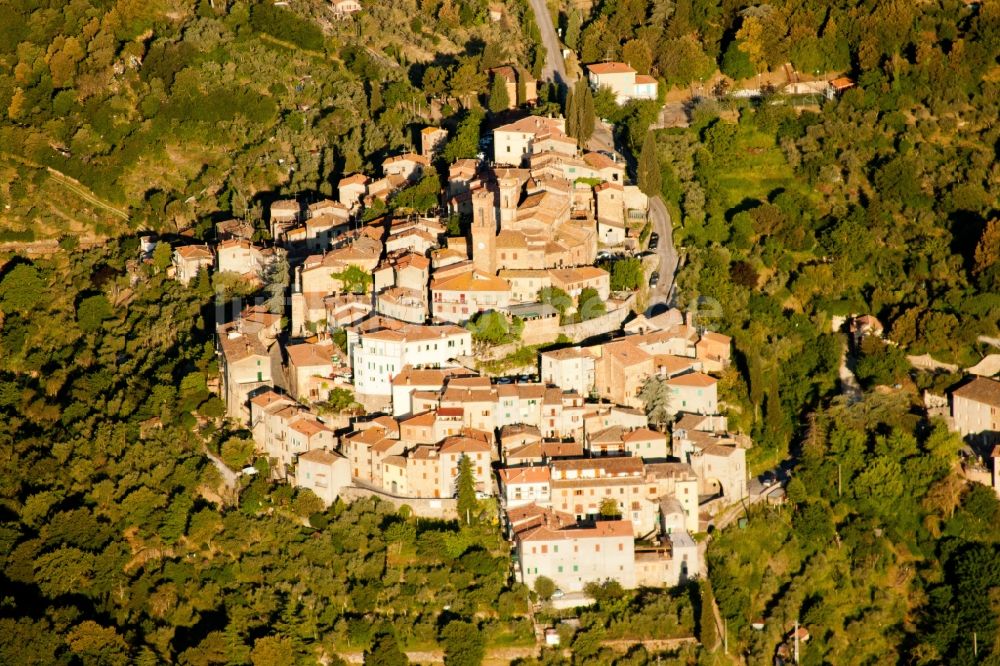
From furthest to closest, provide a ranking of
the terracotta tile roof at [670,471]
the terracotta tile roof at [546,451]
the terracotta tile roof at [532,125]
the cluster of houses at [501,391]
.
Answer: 1. the terracotta tile roof at [532,125]
2. the terracotta tile roof at [546,451]
3. the terracotta tile roof at [670,471]
4. the cluster of houses at [501,391]

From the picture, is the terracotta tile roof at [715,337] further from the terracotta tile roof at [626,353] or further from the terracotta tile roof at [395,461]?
the terracotta tile roof at [395,461]

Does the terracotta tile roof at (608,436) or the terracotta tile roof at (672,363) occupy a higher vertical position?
the terracotta tile roof at (672,363)

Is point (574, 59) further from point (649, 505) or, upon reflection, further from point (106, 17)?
point (649, 505)

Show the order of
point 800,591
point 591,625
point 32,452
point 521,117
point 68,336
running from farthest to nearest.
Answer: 1. point 521,117
2. point 68,336
3. point 32,452
4. point 800,591
5. point 591,625

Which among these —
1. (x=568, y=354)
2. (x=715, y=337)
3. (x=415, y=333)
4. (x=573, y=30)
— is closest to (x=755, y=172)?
(x=573, y=30)

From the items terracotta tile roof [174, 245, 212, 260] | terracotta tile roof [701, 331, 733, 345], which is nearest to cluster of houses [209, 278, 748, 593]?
terracotta tile roof [701, 331, 733, 345]

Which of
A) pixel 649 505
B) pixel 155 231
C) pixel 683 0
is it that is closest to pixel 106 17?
pixel 155 231

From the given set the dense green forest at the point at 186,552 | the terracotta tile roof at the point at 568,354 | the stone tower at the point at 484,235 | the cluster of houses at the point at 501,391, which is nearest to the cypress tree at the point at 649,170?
the cluster of houses at the point at 501,391
